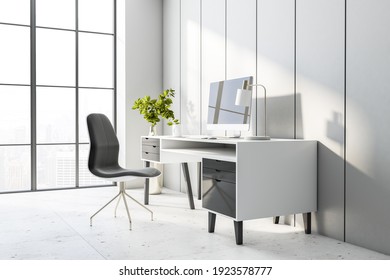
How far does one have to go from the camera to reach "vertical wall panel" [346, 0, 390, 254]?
8.80ft

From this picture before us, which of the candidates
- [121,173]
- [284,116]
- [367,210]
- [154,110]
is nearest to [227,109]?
[284,116]

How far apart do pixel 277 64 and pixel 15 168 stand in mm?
3664

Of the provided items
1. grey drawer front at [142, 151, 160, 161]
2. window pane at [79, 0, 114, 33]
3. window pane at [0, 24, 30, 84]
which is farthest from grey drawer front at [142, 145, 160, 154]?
window pane at [79, 0, 114, 33]

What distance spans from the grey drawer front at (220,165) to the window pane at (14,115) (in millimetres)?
3066

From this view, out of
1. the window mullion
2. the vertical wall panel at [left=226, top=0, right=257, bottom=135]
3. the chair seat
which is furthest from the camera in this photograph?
the window mullion

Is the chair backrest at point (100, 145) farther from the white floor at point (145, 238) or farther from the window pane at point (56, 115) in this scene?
the window pane at point (56, 115)

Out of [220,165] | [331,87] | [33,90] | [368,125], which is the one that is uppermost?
[33,90]

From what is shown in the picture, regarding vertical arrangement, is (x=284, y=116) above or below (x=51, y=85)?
below

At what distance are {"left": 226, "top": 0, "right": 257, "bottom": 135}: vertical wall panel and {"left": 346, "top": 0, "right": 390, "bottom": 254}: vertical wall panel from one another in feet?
3.76

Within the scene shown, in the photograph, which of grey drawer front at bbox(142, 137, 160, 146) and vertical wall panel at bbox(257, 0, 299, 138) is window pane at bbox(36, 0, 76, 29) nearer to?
grey drawer front at bbox(142, 137, 160, 146)

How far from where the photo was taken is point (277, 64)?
11.8ft

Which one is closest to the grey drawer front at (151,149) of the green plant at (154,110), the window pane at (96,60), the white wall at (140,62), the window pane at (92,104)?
the green plant at (154,110)

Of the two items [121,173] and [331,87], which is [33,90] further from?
[331,87]
